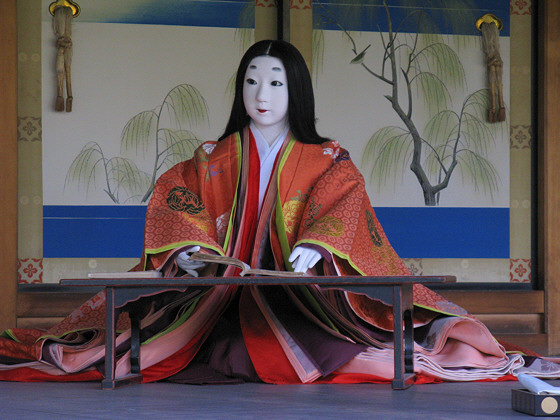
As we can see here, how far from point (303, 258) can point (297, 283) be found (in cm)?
37

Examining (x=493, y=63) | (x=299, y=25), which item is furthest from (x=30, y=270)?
(x=493, y=63)

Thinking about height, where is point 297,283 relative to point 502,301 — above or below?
above

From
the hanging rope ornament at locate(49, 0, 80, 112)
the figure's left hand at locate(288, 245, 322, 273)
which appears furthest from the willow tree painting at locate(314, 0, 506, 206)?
the figure's left hand at locate(288, 245, 322, 273)

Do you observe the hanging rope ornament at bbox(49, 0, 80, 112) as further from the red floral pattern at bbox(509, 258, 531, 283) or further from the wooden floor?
the red floral pattern at bbox(509, 258, 531, 283)

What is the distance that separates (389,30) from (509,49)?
0.79 metres

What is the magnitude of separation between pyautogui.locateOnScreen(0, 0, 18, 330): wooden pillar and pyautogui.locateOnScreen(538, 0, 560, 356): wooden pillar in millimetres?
3208

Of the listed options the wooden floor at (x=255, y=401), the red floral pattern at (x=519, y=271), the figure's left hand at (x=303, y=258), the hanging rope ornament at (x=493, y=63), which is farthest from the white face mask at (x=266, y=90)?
the red floral pattern at (x=519, y=271)

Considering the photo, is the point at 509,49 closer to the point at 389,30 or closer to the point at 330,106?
the point at 389,30

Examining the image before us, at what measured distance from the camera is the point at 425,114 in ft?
18.3

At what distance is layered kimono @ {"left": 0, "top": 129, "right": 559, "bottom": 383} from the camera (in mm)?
3174

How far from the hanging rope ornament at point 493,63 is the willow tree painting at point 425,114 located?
0.05 m

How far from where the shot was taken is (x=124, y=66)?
5.38m

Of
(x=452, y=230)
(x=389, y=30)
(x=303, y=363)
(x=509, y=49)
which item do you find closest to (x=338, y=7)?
(x=389, y=30)

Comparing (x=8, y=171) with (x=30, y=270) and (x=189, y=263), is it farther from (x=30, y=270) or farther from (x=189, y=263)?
(x=189, y=263)
